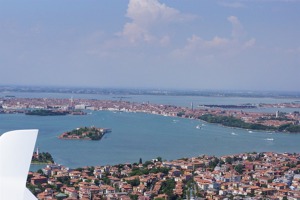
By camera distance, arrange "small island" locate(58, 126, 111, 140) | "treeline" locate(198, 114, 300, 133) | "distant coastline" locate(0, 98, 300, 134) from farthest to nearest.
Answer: "distant coastline" locate(0, 98, 300, 134) → "treeline" locate(198, 114, 300, 133) → "small island" locate(58, 126, 111, 140)

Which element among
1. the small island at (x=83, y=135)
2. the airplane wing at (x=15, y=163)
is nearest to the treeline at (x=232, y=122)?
the small island at (x=83, y=135)

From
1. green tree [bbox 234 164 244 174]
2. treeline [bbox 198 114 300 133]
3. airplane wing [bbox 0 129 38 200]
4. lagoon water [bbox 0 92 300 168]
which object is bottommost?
lagoon water [bbox 0 92 300 168]

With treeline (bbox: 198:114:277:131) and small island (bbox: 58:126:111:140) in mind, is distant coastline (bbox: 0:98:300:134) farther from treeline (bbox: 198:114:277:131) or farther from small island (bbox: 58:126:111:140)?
small island (bbox: 58:126:111:140)

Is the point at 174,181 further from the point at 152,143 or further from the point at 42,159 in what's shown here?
the point at 152,143

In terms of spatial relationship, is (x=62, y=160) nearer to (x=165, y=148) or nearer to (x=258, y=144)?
(x=165, y=148)

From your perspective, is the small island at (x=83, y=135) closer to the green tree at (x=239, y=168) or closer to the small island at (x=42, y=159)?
the small island at (x=42, y=159)

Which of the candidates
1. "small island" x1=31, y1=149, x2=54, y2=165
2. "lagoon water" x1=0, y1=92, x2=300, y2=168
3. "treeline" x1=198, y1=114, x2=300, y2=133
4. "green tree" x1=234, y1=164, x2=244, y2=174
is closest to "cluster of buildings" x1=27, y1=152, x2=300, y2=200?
"green tree" x1=234, y1=164, x2=244, y2=174

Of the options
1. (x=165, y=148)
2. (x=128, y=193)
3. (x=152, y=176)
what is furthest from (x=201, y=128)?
(x=128, y=193)
